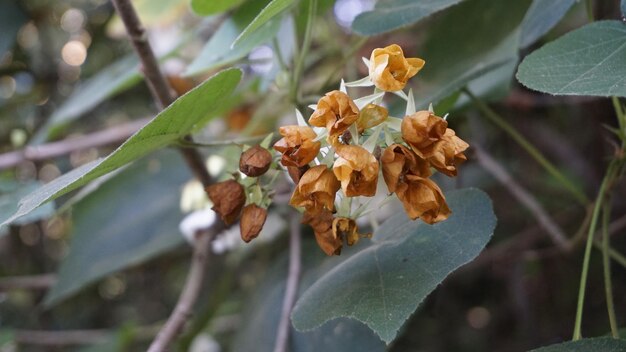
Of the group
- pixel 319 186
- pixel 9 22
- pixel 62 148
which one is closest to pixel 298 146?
pixel 319 186

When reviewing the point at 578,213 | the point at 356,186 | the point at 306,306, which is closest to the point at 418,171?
the point at 356,186

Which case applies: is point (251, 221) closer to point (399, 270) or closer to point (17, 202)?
point (399, 270)

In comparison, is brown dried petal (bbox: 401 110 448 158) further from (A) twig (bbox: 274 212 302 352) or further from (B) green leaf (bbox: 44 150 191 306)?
(B) green leaf (bbox: 44 150 191 306)

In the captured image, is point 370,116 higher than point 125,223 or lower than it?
higher

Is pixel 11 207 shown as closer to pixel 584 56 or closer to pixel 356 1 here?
pixel 584 56

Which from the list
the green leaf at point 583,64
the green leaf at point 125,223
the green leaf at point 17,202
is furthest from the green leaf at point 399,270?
the green leaf at point 125,223

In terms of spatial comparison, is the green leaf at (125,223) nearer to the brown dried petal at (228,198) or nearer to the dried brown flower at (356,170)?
the brown dried petal at (228,198)

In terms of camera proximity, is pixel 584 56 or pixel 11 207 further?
pixel 11 207
